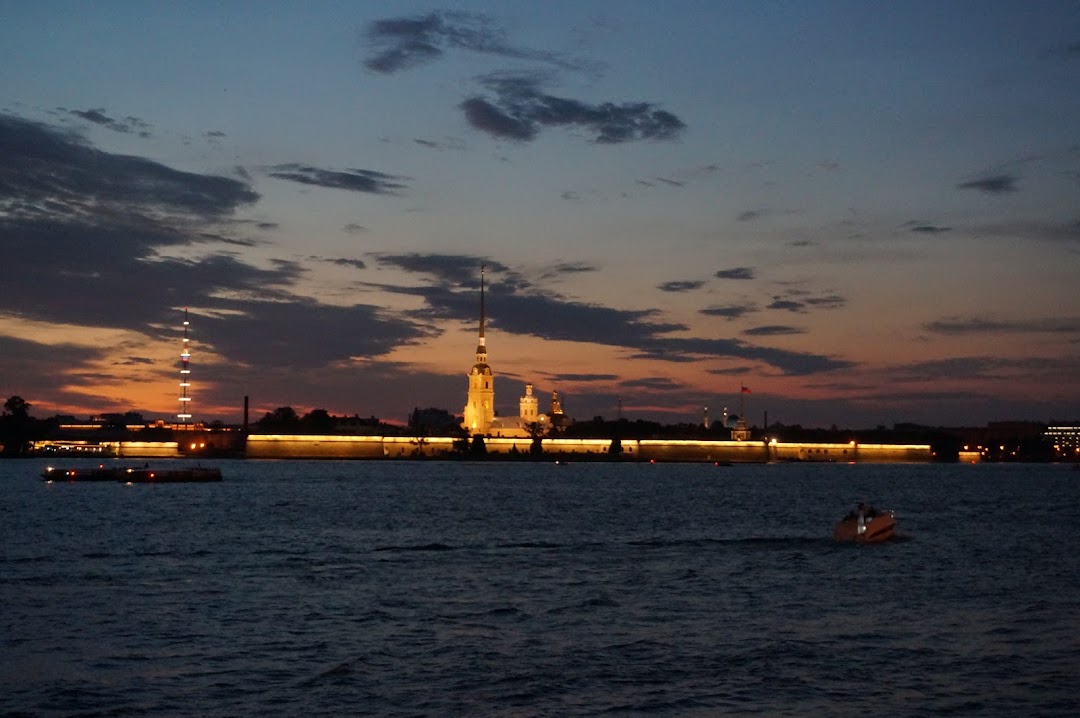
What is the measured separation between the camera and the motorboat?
5259 cm

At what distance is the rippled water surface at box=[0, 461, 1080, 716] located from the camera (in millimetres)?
22062

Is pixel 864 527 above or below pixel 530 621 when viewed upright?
above

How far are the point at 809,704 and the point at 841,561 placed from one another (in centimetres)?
2446

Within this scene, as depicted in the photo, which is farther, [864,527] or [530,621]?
[864,527]

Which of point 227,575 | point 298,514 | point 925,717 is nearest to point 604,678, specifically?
point 925,717

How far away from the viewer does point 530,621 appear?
98.9ft

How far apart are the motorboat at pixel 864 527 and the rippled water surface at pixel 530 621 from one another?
781 millimetres

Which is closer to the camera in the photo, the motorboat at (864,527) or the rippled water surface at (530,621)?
the rippled water surface at (530,621)

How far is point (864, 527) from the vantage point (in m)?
52.6

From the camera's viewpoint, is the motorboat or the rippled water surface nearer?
the rippled water surface

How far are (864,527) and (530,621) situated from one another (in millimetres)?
25895

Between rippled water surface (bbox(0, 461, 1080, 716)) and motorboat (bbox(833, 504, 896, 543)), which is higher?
motorboat (bbox(833, 504, 896, 543))

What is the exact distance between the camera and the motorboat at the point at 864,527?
52.6 m

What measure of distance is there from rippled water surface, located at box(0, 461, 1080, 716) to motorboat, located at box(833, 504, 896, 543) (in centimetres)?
78
